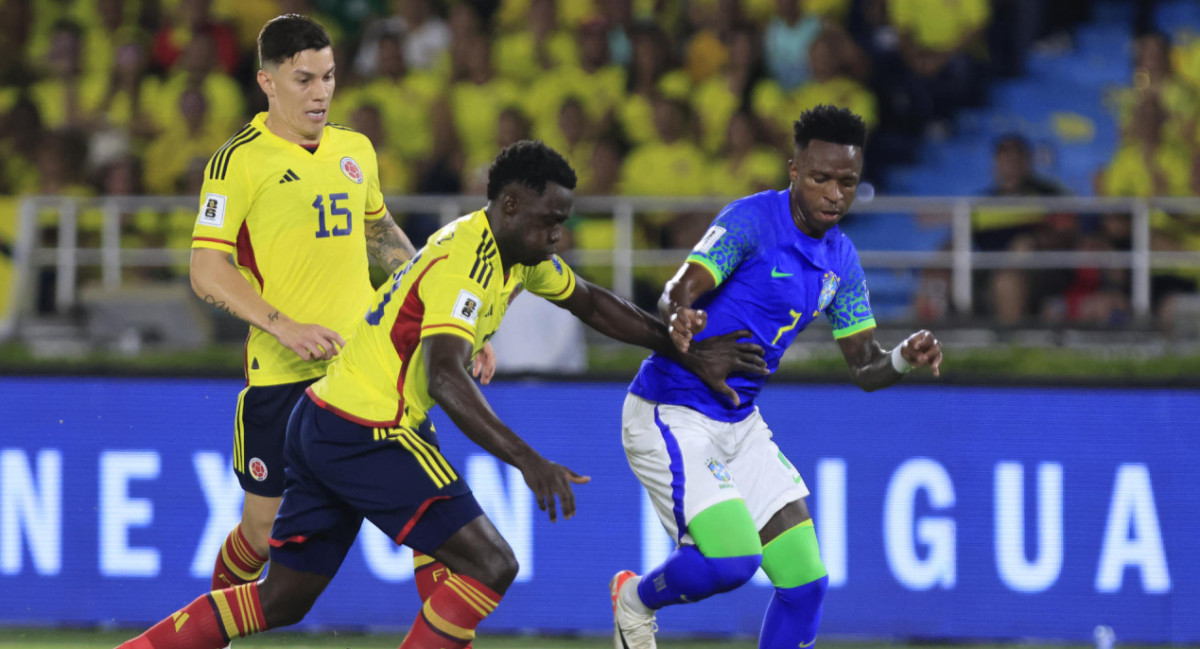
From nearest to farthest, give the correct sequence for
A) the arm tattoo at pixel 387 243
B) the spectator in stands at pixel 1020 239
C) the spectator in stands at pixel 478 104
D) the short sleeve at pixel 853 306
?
the short sleeve at pixel 853 306, the arm tattoo at pixel 387 243, the spectator in stands at pixel 1020 239, the spectator in stands at pixel 478 104

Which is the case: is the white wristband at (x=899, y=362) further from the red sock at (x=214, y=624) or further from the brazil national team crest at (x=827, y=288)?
the red sock at (x=214, y=624)

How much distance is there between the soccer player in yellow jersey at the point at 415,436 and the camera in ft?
16.9

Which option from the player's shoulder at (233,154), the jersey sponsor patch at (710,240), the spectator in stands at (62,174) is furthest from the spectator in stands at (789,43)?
the player's shoulder at (233,154)

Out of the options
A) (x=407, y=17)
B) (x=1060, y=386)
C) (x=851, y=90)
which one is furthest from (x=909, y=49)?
(x=1060, y=386)

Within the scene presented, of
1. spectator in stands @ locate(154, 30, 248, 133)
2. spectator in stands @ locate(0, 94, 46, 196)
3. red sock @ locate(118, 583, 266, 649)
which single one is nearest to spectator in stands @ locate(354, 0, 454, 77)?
spectator in stands @ locate(154, 30, 248, 133)

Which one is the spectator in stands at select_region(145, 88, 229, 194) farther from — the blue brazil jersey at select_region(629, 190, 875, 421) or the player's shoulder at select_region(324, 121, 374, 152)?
the blue brazil jersey at select_region(629, 190, 875, 421)

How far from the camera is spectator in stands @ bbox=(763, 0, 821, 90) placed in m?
12.4

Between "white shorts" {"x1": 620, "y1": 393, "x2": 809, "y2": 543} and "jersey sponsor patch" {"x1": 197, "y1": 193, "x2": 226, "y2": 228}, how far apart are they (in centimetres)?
175

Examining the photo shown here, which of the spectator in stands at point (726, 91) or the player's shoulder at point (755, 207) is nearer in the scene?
the player's shoulder at point (755, 207)

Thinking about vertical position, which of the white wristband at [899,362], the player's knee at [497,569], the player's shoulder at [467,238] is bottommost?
the player's knee at [497,569]

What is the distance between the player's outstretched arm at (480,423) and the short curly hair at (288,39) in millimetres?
A: 1509

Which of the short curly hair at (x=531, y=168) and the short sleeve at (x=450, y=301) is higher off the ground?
the short curly hair at (x=531, y=168)

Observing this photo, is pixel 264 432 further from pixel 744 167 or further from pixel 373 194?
pixel 744 167

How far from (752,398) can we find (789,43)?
6745 millimetres
